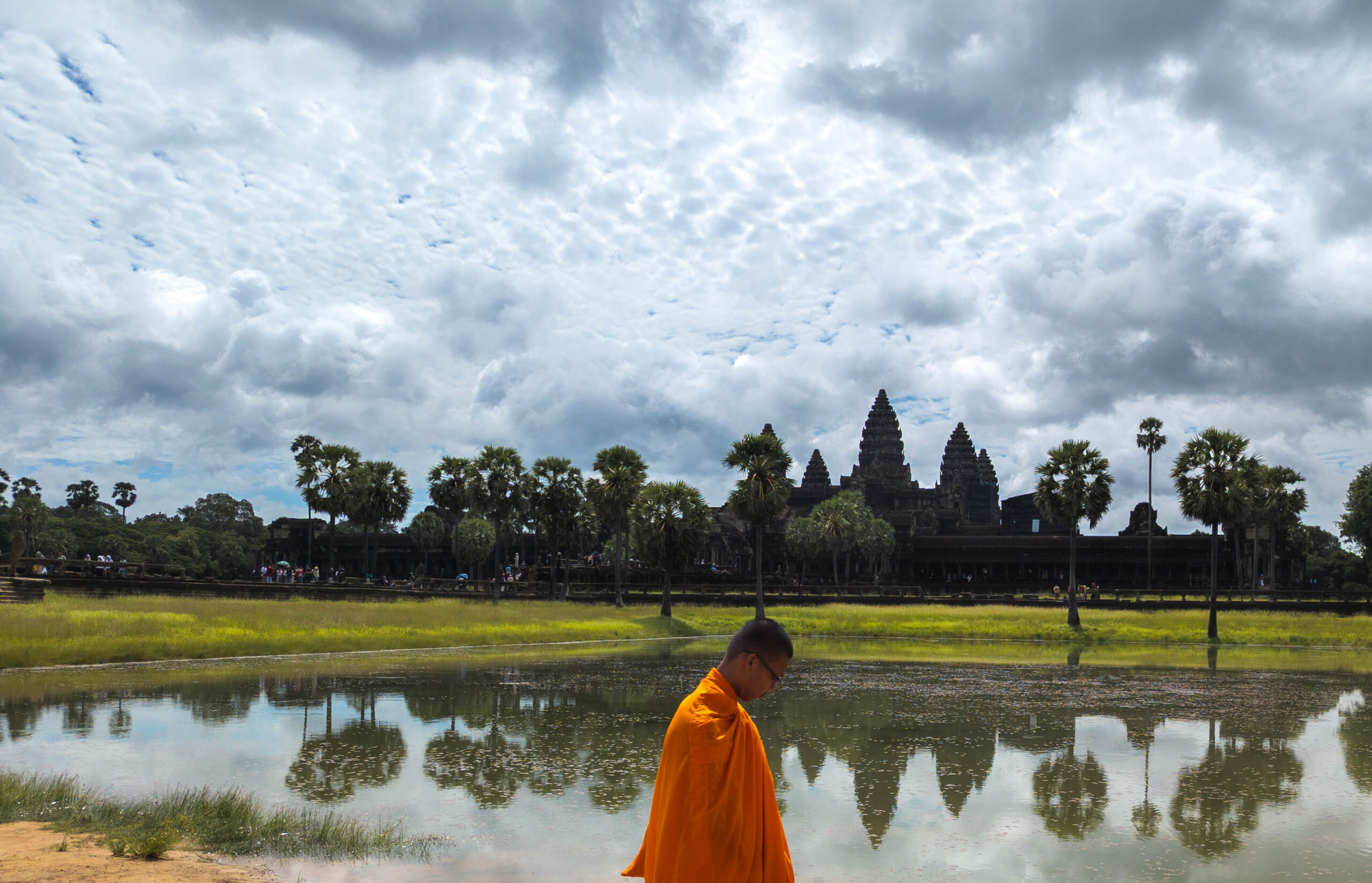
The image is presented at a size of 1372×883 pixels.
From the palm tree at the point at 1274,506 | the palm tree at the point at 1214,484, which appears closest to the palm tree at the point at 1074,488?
the palm tree at the point at 1214,484

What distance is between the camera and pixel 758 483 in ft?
161

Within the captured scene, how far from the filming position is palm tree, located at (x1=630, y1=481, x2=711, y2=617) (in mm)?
49625

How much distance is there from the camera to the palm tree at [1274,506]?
61.1 meters

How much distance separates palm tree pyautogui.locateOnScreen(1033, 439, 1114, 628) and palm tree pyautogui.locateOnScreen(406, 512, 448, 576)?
53.9 m

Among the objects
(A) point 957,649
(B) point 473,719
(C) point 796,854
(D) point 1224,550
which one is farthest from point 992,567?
(C) point 796,854

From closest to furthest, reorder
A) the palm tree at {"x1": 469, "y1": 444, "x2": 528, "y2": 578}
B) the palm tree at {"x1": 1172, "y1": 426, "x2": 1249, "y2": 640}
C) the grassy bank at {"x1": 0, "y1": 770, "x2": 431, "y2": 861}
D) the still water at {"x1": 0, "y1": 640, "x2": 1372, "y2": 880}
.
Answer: the grassy bank at {"x1": 0, "y1": 770, "x2": 431, "y2": 861}
the still water at {"x1": 0, "y1": 640, "x2": 1372, "y2": 880}
the palm tree at {"x1": 1172, "y1": 426, "x2": 1249, "y2": 640}
the palm tree at {"x1": 469, "y1": 444, "x2": 528, "y2": 578}

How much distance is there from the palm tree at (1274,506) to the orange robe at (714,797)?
61825 millimetres

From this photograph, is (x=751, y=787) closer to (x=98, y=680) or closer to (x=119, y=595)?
(x=98, y=680)

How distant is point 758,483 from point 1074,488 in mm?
14501

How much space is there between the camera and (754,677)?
13.4 feet

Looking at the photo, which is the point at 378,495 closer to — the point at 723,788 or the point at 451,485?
the point at 451,485

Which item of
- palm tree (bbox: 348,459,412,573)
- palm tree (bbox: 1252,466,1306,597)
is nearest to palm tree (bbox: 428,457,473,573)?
palm tree (bbox: 348,459,412,573)

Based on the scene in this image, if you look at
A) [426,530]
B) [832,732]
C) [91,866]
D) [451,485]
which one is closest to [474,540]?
[426,530]

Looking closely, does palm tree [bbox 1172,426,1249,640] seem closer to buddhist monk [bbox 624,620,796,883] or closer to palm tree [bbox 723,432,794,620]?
palm tree [bbox 723,432,794,620]
